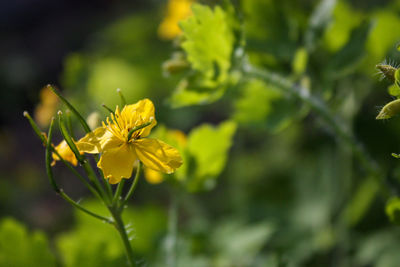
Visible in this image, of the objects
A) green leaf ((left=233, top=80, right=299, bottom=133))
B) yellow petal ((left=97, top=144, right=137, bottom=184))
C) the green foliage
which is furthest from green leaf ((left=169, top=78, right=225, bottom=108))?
yellow petal ((left=97, top=144, right=137, bottom=184))

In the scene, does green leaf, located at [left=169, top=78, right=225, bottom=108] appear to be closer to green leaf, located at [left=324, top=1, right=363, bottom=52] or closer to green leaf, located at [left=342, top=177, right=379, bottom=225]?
green leaf, located at [left=324, top=1, right=363, bottom=52]

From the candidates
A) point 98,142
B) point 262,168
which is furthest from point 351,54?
point 262,168

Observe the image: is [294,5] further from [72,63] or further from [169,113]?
[169,113]

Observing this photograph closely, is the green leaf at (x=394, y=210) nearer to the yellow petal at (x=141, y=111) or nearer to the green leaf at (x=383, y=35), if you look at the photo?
the yellow petal at (x=141, y=111)

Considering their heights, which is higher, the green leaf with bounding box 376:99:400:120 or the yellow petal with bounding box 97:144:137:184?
the yellow petal with bounding box 97:144:137:184

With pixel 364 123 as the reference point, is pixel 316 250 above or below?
below

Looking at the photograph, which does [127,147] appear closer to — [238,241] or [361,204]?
[238,241]

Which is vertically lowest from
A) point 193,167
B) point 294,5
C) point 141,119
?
point 193,167

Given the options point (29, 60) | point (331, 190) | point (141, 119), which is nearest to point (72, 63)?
point (141, 119)
